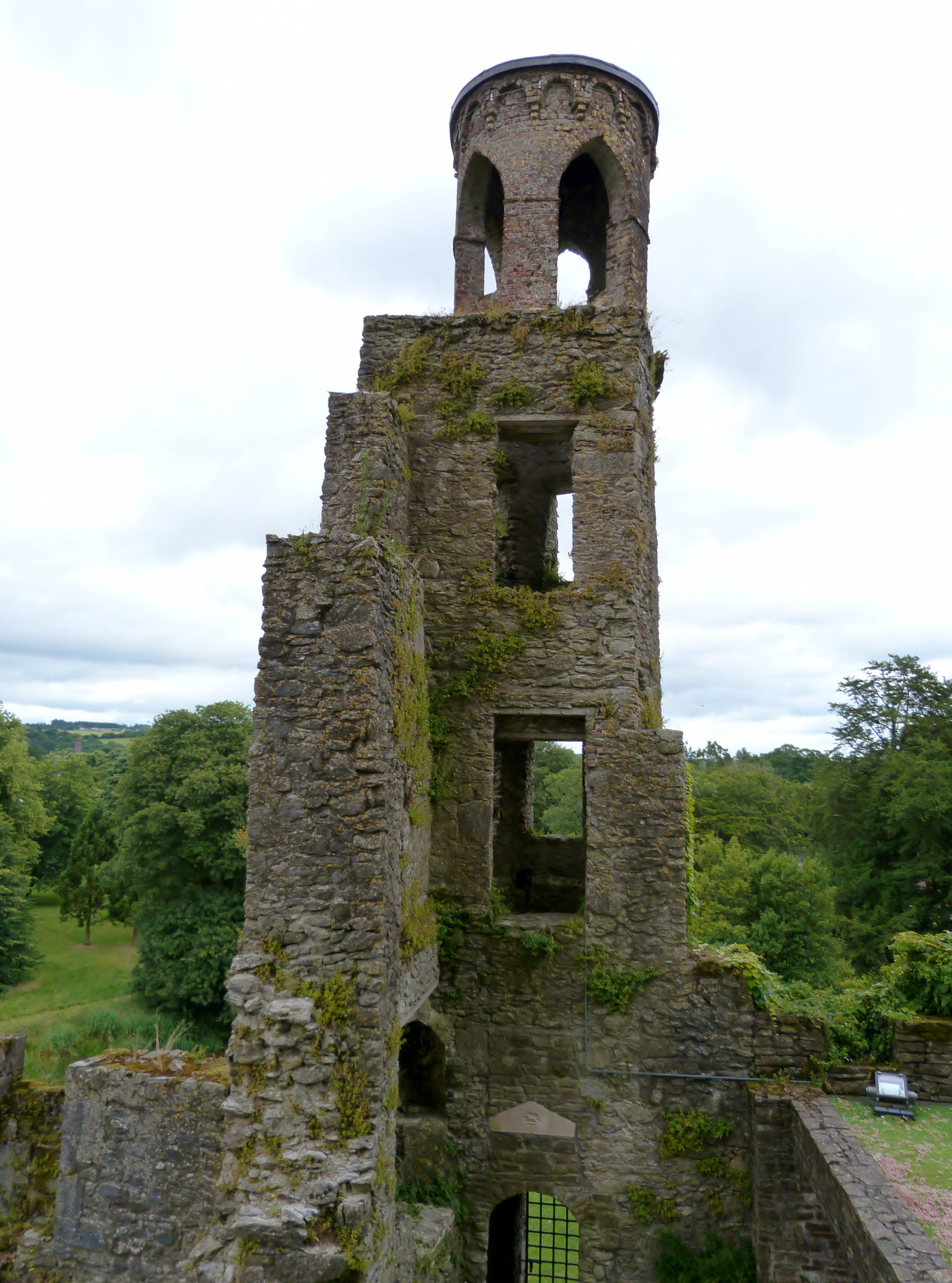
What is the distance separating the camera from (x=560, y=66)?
1063 cm

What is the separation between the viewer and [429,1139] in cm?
797

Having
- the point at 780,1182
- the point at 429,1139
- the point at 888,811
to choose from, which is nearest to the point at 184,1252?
the point at 429,1139

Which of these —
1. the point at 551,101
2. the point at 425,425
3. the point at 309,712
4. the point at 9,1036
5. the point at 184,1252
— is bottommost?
the point at 184,1252

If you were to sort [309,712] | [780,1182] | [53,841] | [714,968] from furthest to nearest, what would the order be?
[53,841] < [714,968] < [780,1182] < [309,712]

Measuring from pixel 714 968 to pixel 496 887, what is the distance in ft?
7.52

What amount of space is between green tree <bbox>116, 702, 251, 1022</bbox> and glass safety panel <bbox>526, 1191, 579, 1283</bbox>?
28.1ft

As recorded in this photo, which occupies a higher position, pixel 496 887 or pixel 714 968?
pixel 496 887

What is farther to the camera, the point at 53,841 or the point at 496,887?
the point at 53,841

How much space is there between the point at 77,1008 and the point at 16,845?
189 inches

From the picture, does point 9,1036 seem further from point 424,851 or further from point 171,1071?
point 424,851

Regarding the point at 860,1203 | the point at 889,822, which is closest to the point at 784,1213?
the point at 860,1203

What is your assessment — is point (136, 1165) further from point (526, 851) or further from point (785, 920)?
point (785, 920)

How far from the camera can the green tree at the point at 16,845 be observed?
69.9 ft

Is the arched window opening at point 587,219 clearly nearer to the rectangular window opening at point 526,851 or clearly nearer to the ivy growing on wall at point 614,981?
the rectangular window opening at point 526,851
